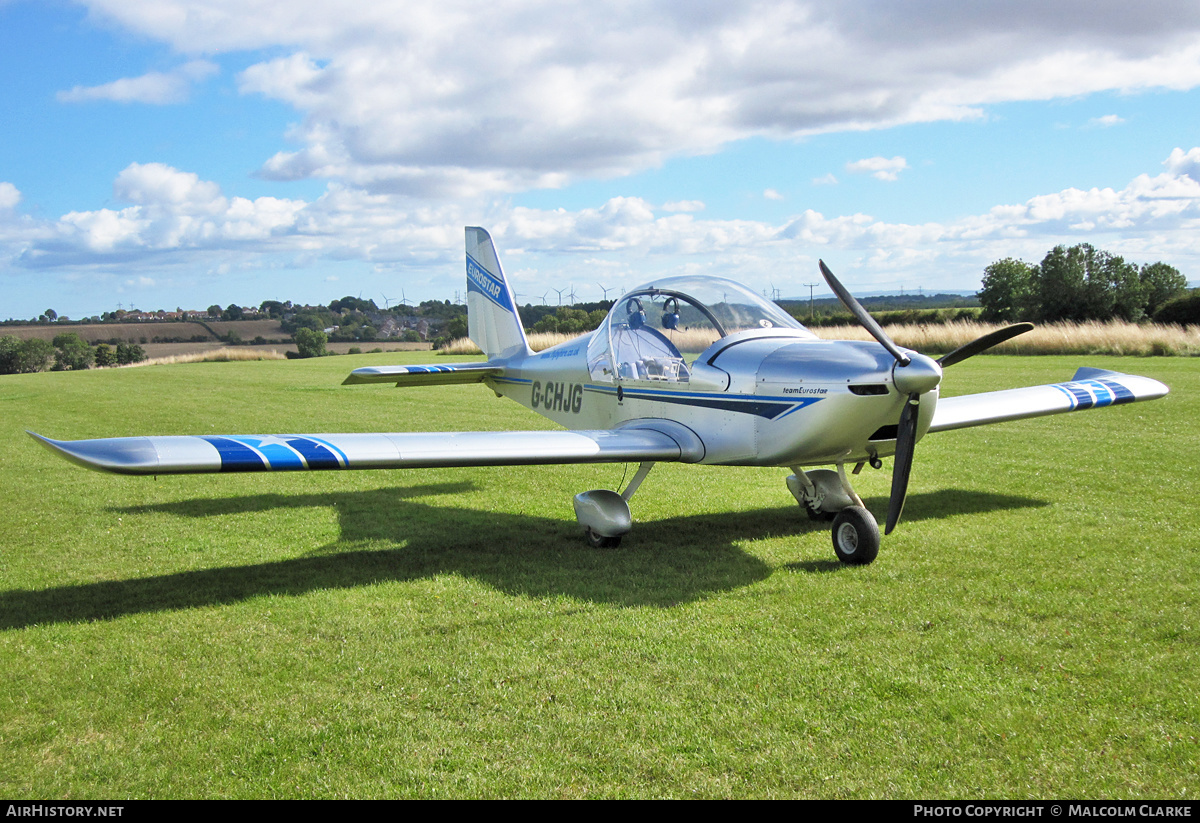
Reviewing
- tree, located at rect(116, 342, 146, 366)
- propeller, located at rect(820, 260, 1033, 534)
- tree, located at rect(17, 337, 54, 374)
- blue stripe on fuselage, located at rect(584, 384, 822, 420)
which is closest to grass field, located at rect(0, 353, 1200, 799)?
propeller, located at rect(820, 260, 1033, 534)

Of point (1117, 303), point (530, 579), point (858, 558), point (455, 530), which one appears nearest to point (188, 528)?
point (455, 530)

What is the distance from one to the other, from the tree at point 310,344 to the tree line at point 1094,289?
4670 centimetres

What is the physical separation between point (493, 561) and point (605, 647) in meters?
2.25

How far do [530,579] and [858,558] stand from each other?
2.58 m

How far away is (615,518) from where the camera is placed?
7039mm

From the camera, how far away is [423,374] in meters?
10.7

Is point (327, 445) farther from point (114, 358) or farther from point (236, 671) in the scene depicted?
point (114, 358)

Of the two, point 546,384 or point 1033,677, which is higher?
point 546,384

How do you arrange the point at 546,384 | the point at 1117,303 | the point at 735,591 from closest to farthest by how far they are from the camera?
1. the point at 735,591
2. the point at 546,384
3. the point at 1117,303

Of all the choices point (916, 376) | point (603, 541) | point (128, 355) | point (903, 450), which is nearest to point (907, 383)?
point (916, 376)

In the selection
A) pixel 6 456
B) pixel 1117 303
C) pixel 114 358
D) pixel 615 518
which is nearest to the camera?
pixel 615 518

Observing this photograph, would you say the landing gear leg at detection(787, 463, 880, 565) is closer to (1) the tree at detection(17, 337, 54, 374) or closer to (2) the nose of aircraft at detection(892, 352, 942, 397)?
(2) the nose of aircraft at detection(892, 352, 942, 397)

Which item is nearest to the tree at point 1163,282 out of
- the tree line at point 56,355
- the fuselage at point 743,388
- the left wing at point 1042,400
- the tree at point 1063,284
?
the tree at point 1063,284

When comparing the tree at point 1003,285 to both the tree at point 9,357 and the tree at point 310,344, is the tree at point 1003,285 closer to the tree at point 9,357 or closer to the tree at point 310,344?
the tree at point 310,344
